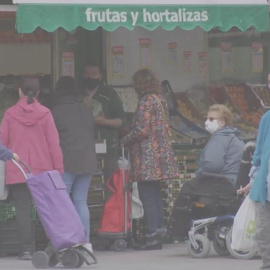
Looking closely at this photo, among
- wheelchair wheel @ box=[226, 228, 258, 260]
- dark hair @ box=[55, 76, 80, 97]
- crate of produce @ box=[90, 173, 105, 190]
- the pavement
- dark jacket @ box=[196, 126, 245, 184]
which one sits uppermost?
dark hair @ box=[55, 76, 80, 97]

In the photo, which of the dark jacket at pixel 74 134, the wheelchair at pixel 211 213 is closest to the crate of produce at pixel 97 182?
the dark jacket at pixel 74 134

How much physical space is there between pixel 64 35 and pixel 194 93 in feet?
5.92

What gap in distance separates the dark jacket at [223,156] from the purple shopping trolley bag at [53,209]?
1.66 meters

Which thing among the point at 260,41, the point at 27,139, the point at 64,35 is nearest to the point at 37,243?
the point at 27,139

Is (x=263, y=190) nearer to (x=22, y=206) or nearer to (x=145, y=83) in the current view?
(x=22, y=206)

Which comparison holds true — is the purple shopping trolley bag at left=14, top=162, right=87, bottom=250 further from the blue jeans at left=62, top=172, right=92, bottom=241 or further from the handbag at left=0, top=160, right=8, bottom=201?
the blue jeans at left=62, top=172, right=92, bottom=241

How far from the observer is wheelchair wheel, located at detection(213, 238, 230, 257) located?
11.8 meters

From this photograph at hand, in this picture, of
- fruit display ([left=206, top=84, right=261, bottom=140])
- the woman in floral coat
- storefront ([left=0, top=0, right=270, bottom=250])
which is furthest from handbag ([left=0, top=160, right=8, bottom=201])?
fruit display ([left=206, top=84, right=261, bottom=140])

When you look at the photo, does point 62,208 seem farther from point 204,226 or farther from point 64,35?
point 64,35

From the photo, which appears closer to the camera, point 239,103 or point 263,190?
point 263,190

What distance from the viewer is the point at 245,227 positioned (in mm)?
10500

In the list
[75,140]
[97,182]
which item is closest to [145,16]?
[75,140]

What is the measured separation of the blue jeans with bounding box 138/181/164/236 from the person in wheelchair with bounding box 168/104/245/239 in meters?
0.53

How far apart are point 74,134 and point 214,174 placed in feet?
4.87
